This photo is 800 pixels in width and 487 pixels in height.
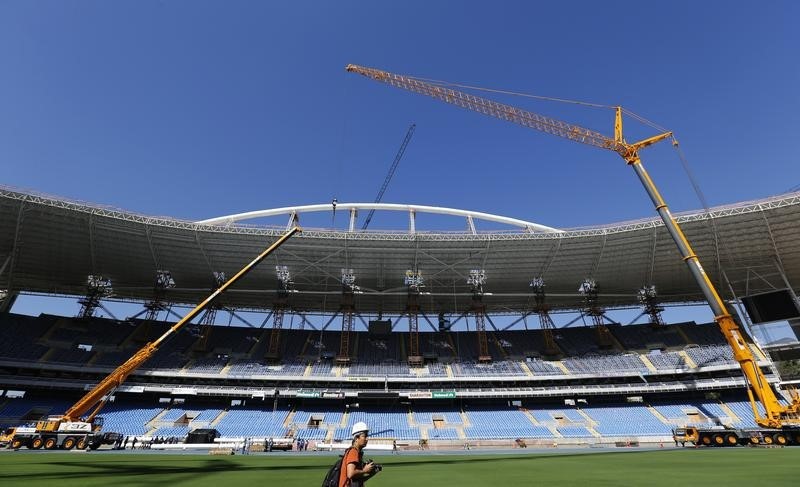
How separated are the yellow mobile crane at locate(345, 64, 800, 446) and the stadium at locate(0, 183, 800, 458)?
17.8 ft

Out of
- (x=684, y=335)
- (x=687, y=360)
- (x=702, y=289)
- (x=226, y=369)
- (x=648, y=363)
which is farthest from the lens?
(x=684, y=335)

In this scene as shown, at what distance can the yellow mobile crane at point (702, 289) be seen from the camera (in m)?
27.8

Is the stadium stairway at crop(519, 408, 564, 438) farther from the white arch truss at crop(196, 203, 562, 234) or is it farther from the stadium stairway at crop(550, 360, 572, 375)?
the white arch truss at crop(196, 203, 562, 234)

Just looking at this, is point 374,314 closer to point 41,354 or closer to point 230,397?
point 230,397

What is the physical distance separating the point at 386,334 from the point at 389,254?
15.9 metres

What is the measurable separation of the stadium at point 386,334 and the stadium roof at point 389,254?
234 mm

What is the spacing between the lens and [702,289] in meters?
34.0

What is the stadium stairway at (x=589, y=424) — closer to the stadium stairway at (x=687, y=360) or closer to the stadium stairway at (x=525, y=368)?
the stadium stairway at (x=525, y=368)

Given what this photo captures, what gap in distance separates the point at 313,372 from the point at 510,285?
27335 millimetres

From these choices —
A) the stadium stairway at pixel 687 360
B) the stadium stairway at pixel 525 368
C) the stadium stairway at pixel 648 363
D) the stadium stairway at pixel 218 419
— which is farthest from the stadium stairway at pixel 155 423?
the stadium stairway at pixel 687 360

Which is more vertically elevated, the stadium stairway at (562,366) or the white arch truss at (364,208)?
the white arch truss at (364,208)

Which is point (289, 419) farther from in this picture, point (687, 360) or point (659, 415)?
point (687, 360)

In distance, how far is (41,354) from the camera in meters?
43.8

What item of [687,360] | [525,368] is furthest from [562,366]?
[687,360]
